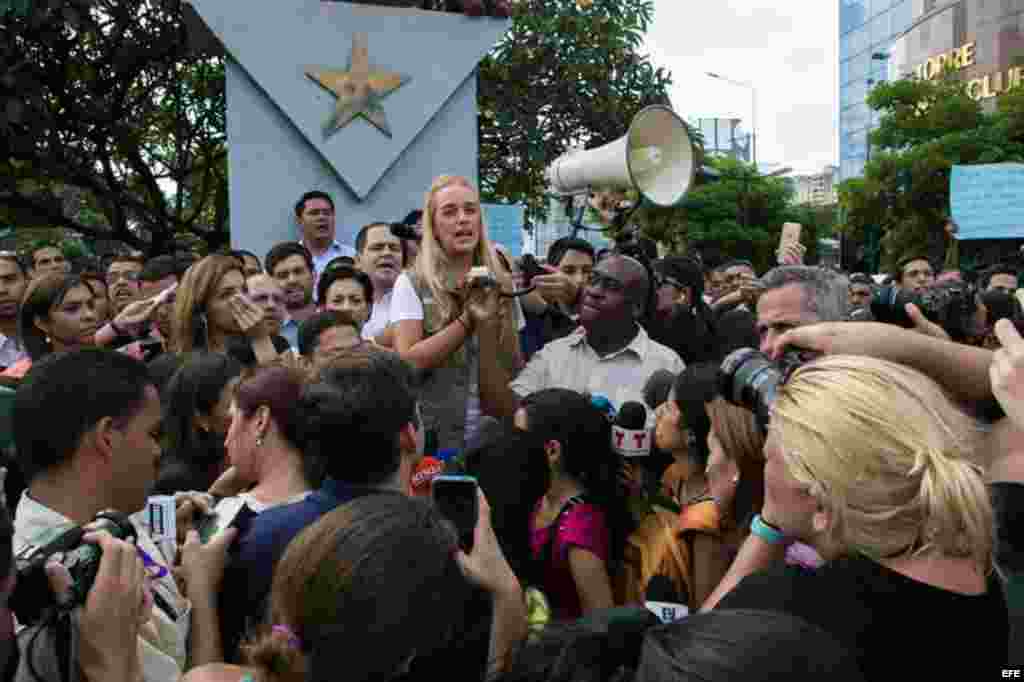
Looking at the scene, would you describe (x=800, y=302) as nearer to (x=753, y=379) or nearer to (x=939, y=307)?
(x=939, y=307)

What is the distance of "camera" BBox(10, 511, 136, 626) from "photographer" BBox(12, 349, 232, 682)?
→ 14.2 inches

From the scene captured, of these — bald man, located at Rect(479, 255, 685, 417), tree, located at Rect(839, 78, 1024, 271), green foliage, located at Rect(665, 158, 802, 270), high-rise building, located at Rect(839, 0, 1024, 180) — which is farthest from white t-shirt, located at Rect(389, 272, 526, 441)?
high-rise building, located at Rect(839, 0, 1024, 180)

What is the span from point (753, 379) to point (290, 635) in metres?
1.21

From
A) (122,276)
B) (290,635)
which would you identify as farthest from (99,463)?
(122,276)

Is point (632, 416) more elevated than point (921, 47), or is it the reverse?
point (921, 47)

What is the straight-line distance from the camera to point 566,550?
125 inches

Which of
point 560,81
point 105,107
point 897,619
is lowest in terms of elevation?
point 897,619

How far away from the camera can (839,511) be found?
191 centimetres

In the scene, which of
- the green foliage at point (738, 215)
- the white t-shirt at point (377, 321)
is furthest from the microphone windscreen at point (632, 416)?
the green foliage at point (738, 215)

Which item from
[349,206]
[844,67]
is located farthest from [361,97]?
[844,67]

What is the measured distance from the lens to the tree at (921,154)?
2998cm

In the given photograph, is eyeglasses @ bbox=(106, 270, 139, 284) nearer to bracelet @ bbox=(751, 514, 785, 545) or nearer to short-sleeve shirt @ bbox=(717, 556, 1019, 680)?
bracelet @ bbox=(751, 514, 785, 545)

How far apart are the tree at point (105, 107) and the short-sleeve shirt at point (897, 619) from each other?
8.64 meters

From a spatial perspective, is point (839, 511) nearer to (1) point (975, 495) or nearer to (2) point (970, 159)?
(1) point (975, 495)
